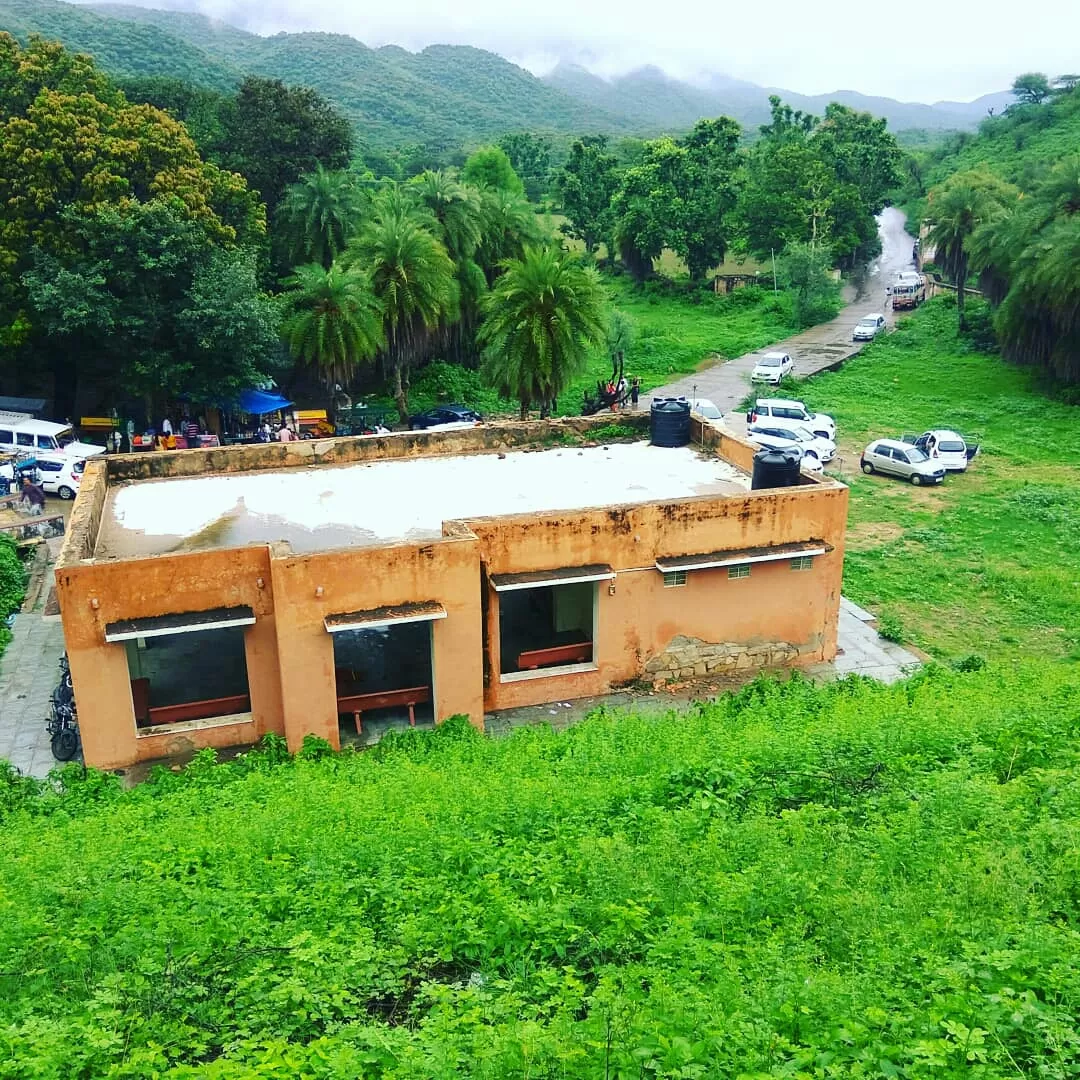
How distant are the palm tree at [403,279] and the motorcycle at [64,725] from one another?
18826 mm

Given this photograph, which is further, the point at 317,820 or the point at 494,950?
the point at 317,820

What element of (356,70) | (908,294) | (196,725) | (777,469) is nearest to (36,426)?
(196,725)

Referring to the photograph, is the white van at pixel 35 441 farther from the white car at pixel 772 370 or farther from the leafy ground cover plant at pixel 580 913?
the white car at pixel 772 370

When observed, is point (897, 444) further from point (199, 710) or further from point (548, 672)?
point (199, 710)

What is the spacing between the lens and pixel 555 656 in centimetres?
1631

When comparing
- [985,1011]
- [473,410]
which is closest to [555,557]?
[985,1011]

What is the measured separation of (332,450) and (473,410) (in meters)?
17.2

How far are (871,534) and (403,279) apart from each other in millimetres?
15904

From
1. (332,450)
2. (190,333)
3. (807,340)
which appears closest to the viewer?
(332,450)

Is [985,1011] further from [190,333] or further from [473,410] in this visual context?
[473,410]

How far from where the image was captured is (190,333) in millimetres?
28938

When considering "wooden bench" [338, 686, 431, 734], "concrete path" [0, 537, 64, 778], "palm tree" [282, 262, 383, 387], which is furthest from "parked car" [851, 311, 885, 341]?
"wooden bench" [338, 686, 431, 734]

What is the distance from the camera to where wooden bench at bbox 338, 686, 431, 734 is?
15039 millimetres

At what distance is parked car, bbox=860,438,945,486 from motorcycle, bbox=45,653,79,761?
23.7 meters
